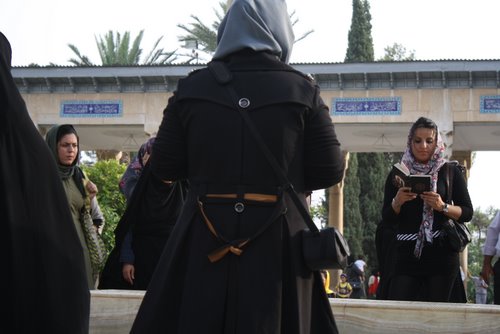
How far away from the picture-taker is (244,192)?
11.6ft

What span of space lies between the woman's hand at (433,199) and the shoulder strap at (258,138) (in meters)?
2.40

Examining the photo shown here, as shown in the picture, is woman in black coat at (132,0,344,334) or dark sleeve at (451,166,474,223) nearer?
woman in black coat at (132,0,344,334)

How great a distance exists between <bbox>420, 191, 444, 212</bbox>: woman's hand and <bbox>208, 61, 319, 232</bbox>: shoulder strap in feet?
7.87

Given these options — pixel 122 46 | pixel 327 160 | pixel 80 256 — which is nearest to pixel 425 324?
pixel 327 160

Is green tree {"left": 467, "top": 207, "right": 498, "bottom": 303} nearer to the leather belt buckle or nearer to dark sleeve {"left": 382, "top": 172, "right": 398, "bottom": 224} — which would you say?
dark sleeve {"left": 382, "top": 172, "right": 398, "bottom": 224}

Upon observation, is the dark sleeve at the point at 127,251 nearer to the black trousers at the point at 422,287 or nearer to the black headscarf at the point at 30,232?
the black trousers at the point at 422,287

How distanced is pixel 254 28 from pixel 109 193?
1253cm

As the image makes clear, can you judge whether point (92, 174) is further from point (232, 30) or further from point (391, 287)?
point (232, 30)

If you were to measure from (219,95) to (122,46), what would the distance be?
33421 mm

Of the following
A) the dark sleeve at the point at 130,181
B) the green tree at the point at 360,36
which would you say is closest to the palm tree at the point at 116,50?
the green tree at the point at 360,36

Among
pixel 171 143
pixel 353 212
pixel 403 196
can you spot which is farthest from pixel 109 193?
pixel 353 212

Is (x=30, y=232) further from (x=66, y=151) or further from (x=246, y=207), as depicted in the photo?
(x=66, y=151)

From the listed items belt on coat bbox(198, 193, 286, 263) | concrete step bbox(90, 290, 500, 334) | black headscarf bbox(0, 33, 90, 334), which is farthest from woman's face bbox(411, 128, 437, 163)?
black headscarf bbox(0, 33, 90, 334)

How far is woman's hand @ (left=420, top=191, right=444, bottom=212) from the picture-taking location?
584 cm
